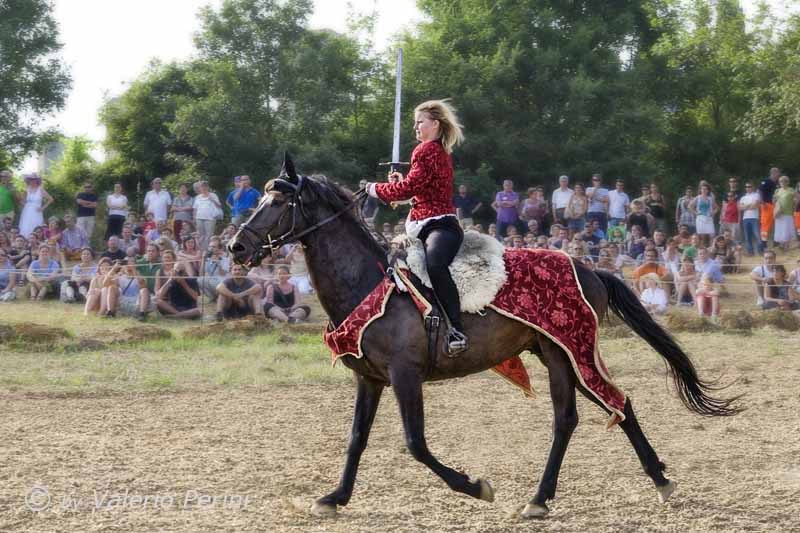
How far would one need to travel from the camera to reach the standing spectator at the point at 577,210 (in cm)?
2027

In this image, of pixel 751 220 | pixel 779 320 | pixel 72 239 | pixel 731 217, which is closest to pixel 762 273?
pixel 779 320

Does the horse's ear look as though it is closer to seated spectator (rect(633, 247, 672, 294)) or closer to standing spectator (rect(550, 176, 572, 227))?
seated spectator (rect(633, 247, 672, 294))

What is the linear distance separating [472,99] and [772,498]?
1977 cm

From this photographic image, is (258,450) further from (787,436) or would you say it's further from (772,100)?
(772,100)

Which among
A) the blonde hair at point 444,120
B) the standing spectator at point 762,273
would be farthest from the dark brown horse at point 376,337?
the standing spectator at point 762,273

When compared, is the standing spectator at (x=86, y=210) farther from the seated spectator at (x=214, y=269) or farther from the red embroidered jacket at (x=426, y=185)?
the red embroidered jacket at (x=426, y=185)

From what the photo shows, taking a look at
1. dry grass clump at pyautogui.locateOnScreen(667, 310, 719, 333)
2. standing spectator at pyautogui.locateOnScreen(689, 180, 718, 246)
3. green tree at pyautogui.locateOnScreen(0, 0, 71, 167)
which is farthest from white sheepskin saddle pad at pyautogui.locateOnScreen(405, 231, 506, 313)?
green tree at pyautogui.locateOnScreen(0, 0, 71, 167)

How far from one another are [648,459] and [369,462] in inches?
86.0

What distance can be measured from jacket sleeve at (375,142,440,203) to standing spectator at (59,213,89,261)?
44.8ft

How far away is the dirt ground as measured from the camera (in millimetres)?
6453

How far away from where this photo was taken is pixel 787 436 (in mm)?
8766

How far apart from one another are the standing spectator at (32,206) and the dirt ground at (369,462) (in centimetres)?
1034

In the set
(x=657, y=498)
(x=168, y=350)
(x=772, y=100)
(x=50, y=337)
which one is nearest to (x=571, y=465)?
(x=657, y=498)

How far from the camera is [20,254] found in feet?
61.1
